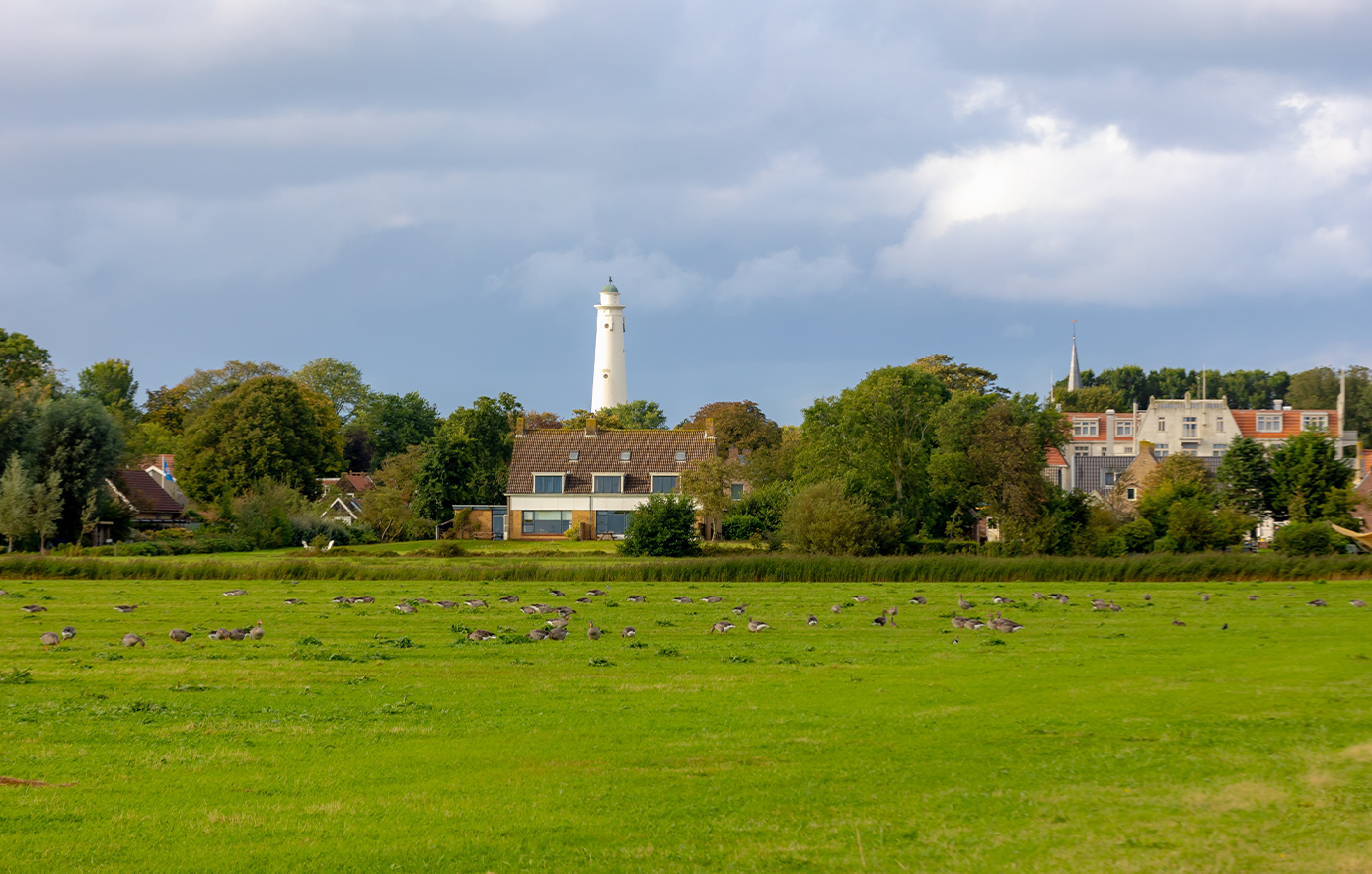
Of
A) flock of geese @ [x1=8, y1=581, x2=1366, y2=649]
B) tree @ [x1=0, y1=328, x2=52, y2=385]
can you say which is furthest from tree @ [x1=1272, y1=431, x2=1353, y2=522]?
tree @ [x1=0, y1=328, x2=52, y2=385]

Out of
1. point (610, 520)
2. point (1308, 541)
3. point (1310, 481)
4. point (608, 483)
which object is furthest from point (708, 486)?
point (1310, 481)

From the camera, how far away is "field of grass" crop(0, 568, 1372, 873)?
927 centimetres

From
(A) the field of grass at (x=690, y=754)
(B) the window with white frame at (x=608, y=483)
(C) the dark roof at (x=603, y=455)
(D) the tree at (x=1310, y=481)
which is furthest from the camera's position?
(C) the dark roof at (x=603, y=455)

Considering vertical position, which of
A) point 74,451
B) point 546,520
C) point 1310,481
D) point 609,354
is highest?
point 609,354

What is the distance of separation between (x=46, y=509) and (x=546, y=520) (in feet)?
106

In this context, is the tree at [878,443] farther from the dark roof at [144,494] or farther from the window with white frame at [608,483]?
the dark roof at [144,494]

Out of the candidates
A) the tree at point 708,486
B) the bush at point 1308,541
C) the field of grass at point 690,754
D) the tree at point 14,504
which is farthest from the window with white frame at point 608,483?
the field of grass at point 690,754

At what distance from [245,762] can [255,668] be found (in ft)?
25.6

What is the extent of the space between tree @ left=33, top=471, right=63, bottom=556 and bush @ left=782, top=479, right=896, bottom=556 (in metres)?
39.0

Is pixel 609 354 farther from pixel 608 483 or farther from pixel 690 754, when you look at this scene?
pixel 690 754

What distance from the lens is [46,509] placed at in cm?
6034

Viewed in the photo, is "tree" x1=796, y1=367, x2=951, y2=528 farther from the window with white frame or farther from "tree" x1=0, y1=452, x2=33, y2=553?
"tree" x1=0, y1=452, x2=33, y2=553

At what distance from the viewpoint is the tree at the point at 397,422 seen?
121875 mm

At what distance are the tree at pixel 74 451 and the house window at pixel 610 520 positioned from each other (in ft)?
104
